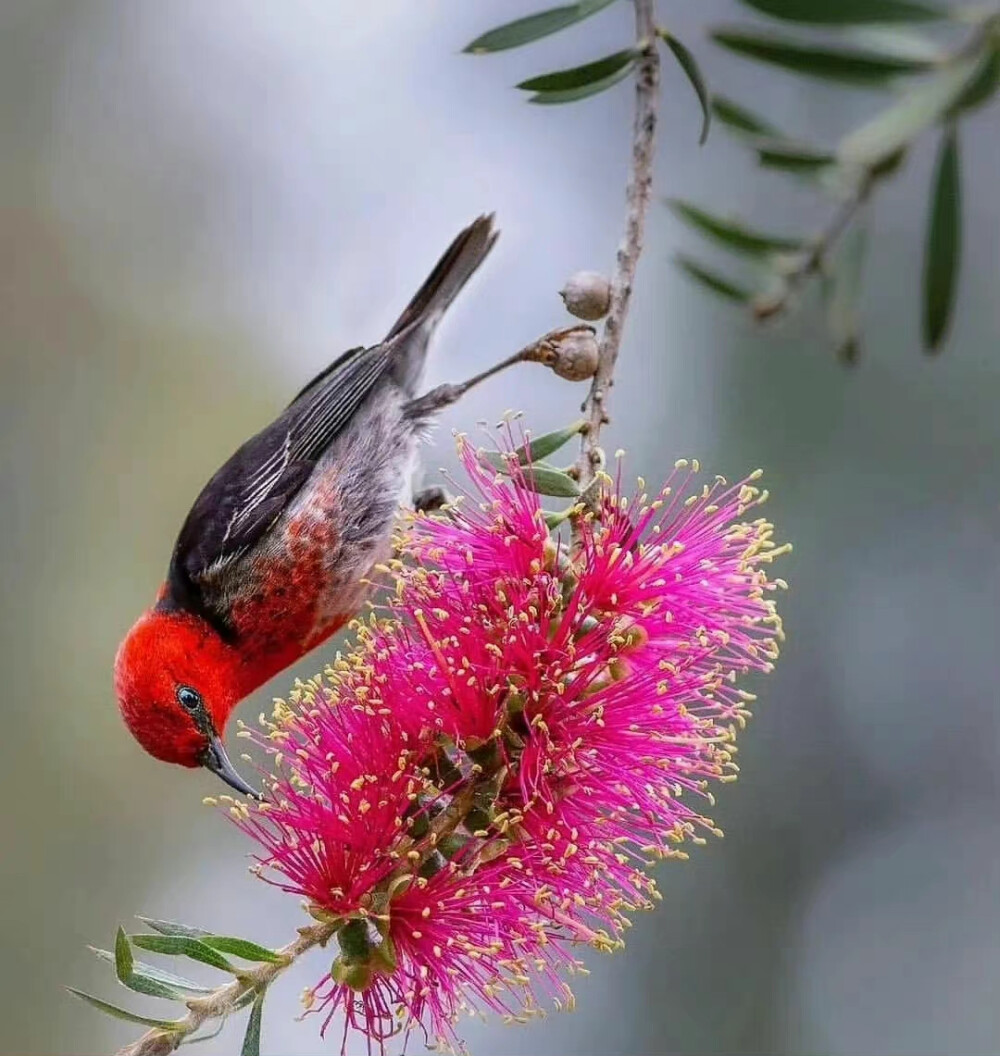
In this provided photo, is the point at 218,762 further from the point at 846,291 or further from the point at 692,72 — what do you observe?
the point at 692,72

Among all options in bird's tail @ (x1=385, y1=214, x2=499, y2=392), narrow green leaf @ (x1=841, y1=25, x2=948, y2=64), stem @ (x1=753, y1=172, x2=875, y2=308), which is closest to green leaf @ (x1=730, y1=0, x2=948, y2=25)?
narrow green leaf @ (x1=841, y1=25, x2=948, y2=64)

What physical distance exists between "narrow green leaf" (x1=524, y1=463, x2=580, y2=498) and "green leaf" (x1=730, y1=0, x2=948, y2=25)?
0.75m

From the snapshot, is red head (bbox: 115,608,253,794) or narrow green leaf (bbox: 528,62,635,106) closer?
narrow green leaf (bbox: 528,62,635,106)

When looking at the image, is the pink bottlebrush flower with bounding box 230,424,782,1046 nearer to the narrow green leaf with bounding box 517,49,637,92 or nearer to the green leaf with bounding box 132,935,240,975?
the green leaf with bounding box 132,935,240,975

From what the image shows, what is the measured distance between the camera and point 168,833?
7.60 meters

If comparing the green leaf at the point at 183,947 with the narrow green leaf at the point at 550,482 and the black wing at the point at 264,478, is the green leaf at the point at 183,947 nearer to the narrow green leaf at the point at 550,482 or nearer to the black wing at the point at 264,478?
the narrow green leaf at the point at 550,482

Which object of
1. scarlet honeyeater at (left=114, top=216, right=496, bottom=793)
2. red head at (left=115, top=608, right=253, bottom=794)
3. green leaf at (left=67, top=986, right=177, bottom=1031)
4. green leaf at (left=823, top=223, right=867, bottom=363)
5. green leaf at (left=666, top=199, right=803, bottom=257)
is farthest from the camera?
scarlet honeyeater at (left=114, top=216, right=496, bottom=793)

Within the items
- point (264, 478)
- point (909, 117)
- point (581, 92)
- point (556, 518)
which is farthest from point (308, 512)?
point (909, 117)

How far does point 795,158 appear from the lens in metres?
2.06

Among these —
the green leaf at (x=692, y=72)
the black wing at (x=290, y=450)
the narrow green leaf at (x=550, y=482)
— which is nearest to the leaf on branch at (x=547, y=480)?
the narrow green leaf at (x=550, y=482)

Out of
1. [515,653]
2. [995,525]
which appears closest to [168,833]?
[995,525]

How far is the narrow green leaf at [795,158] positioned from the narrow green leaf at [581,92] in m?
0.27

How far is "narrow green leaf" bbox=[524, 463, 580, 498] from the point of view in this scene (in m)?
2.22

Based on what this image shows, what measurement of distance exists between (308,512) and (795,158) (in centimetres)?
217
